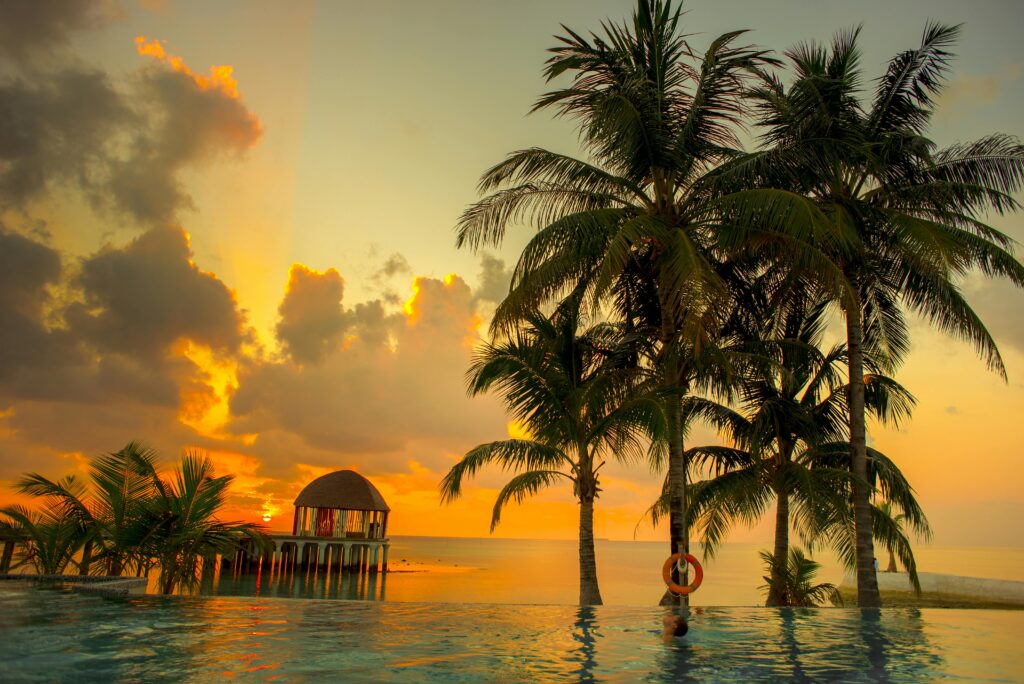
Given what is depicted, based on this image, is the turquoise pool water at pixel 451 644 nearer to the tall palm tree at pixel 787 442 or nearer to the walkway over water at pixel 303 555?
the tall palm tree at pixel 787 442

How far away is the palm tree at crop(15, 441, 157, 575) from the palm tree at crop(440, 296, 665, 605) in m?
5.92

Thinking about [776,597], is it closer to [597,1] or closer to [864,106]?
[864,106]

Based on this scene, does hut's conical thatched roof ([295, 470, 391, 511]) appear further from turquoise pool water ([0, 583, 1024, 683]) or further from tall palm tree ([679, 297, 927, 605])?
turquoise pool water ([0, 583, 1024, 683])

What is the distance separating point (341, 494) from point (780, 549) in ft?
104

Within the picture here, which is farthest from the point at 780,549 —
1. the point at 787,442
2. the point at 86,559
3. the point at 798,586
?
the point at 86,559

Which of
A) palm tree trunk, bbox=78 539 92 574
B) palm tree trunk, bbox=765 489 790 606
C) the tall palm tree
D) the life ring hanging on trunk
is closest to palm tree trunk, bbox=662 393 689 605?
the life ring hanging on trunk

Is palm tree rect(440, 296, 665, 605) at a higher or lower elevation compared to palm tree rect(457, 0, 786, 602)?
lower

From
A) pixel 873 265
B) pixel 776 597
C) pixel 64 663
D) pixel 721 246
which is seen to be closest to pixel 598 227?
pixel 721 246

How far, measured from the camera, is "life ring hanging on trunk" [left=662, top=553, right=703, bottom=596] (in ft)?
40.6

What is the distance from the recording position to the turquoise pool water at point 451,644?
6.13 metres

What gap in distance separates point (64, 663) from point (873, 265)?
15.6 m

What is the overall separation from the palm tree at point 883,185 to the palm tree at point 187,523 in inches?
394

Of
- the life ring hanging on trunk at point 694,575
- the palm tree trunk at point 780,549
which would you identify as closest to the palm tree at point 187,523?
the life ring hanging on trunk at point 694,575

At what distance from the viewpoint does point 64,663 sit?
5.93 m
